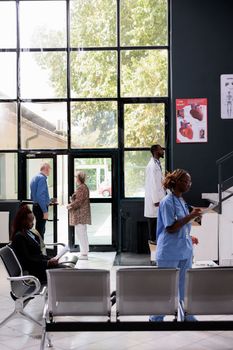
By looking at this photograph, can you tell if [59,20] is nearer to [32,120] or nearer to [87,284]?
[32,120]

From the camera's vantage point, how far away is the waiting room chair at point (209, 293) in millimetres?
4535

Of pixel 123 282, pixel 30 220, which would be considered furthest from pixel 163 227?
pixel 30 220

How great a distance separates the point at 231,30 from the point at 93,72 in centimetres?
246

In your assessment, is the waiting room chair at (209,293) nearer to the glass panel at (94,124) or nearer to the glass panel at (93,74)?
the glass panel at (94,124)

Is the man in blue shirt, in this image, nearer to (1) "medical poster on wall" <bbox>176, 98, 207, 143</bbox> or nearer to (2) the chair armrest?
(1) "medical poster on wall" <bbox>176, 98, 207, 143</bbox>

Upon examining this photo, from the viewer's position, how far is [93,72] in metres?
10.7

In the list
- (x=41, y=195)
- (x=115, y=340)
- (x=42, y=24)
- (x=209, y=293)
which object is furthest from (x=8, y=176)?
(x=209, y=293)

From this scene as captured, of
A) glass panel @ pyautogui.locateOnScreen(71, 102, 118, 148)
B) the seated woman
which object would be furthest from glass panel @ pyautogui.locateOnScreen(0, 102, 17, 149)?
the seated woman

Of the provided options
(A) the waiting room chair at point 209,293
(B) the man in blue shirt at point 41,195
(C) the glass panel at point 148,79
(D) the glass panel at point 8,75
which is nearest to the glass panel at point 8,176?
(B) the man in blue shirt at point 41,195

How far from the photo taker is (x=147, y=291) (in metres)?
4.54

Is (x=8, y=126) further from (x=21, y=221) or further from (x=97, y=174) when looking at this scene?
(x=21, y=221)

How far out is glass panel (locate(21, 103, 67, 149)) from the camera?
1077 cm

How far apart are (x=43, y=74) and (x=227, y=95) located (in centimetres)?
323

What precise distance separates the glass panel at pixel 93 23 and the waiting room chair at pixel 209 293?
6.86m
